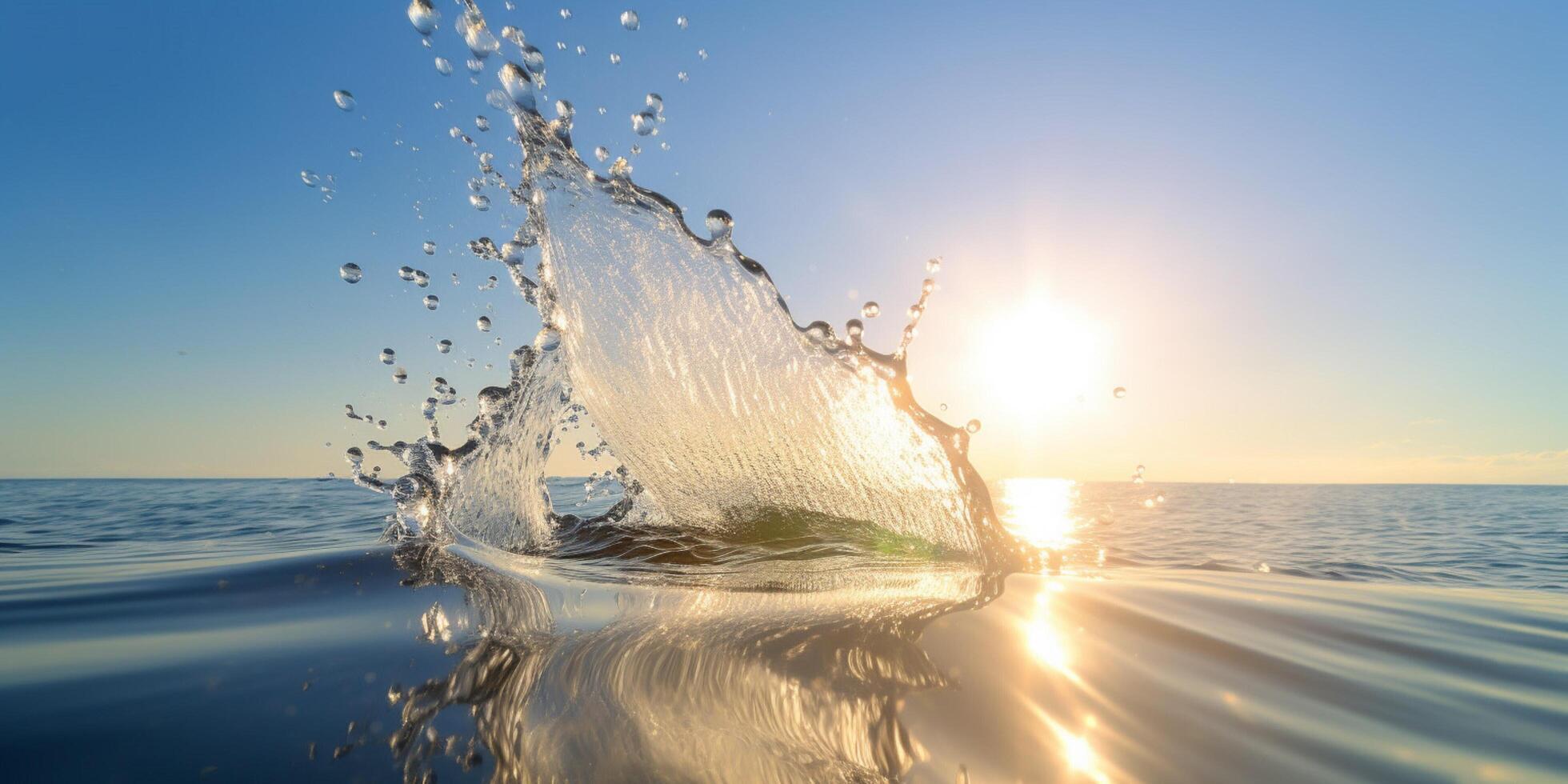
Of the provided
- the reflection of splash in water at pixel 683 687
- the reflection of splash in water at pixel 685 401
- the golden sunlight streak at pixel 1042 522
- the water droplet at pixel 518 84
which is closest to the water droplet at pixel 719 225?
the reflection of splash in water at pixel 685 401

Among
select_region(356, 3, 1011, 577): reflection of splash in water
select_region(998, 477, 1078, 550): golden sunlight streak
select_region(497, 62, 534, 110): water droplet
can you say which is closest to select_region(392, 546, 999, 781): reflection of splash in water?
select_region(356, 3, 1011, 577): reflection of splash in water

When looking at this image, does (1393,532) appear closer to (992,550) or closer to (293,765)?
(992,550)

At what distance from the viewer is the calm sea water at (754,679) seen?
3.76 ft

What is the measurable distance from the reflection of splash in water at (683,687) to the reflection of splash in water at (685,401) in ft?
5.66

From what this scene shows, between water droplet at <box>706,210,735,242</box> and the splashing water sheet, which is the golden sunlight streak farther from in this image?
water droplet at <box>706,210,735,242</box>

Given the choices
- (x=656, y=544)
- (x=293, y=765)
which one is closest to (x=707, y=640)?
(x=293, y=765)

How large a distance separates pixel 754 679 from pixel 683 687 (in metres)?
0.17

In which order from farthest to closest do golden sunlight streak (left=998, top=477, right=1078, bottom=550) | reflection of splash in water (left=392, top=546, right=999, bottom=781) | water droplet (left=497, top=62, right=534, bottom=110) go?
golden sunlight streak (left=998, top=477, right=1078, bottom=550) < water droplet (left=497, top=62, right=534, bottom=110) < reflection of splash in water (left=392, top=546, right=999, bottom=781)

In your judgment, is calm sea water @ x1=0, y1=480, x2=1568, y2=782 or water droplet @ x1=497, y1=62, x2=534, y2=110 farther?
water droplet @ x1=497, y1=62, x2=534, y2=110

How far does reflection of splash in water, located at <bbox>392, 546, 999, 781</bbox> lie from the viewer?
112cm

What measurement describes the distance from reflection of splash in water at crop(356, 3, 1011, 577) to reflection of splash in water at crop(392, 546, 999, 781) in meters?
1.72

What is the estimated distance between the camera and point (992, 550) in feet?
13.4

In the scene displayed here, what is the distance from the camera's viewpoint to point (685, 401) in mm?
4289

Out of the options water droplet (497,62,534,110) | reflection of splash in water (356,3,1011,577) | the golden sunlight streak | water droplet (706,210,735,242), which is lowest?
the golden sunlight streak
